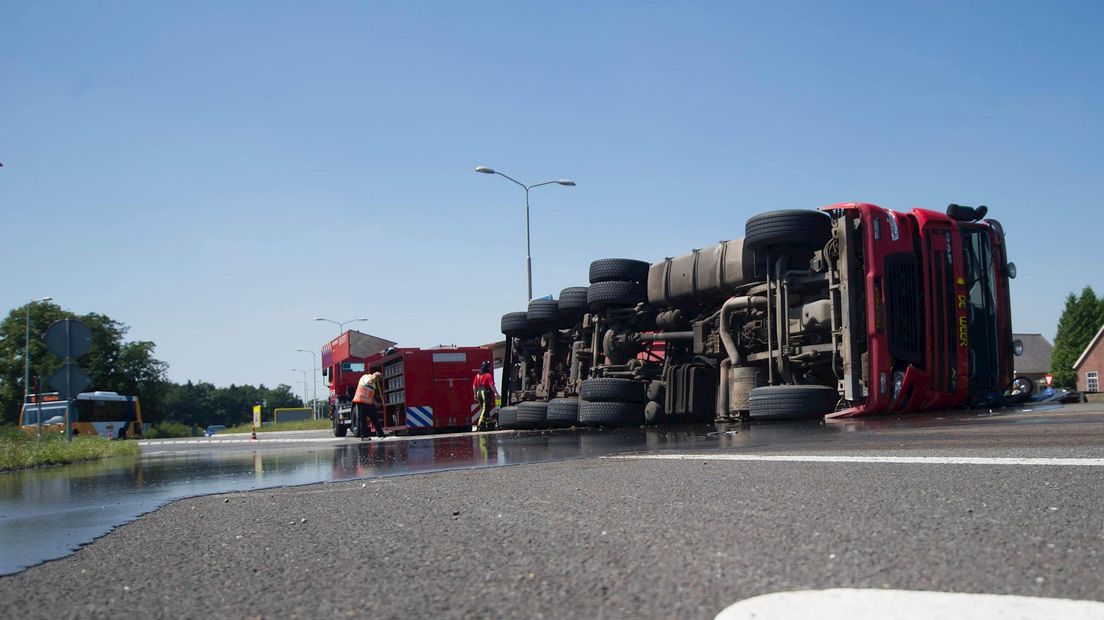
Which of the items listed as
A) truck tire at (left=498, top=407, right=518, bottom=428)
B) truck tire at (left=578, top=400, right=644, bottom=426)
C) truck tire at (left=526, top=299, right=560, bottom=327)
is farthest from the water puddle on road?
truck tire at (left=526, top=299, right=560, bottom=327)

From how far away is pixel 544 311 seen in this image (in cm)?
1698

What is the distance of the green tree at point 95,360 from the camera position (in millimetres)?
67000

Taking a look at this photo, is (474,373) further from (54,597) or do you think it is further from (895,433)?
(54,597)

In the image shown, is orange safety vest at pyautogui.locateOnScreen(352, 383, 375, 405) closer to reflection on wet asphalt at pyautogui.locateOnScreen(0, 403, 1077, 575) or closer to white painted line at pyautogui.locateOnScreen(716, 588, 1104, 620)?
reflection on wet asphalt at pyautogui.locateOnScreen(0, 403, 1077, 575)

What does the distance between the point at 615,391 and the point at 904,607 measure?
38.7 ft

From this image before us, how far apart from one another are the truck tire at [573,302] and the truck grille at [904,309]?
6.40 meters

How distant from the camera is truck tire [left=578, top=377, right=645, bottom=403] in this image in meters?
14.0

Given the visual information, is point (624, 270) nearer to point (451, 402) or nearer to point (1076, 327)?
point (451, 402)

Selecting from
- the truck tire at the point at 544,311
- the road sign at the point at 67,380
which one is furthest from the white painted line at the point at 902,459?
the road sign at the point at 67,380

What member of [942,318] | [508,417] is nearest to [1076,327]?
[508,417]

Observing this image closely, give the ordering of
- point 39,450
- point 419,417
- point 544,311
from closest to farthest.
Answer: point 39,450
point 544,311
point 419,417

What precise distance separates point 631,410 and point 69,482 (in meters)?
7.56

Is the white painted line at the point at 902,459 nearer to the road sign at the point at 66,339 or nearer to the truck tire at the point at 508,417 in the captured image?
the road sign at the point at 66,339

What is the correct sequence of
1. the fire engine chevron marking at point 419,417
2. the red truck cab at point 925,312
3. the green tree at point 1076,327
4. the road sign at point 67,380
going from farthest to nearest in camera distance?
the green tree at point 1076,327, the fire engine chevron marking at point 419,417, the road sign at point 67,380, the red truck cab at point 925,312
